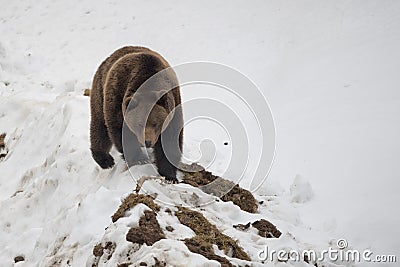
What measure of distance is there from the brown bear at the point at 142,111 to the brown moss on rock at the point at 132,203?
767mm

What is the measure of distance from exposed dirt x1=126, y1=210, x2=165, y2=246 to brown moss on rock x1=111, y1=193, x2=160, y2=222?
226 millimetres

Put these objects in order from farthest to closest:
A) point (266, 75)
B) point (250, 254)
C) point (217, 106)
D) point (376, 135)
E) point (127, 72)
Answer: point (266, 75) → point (217, 106) → point (376, 135) → point (127, 72) → point (250, 254)

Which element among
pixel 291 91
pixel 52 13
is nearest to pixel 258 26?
pixel 291 91

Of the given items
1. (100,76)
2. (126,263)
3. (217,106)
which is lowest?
(217,106)

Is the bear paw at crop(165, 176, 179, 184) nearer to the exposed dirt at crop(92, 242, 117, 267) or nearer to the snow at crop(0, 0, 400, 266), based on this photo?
the snow at crop(0, 0, 400, 266)

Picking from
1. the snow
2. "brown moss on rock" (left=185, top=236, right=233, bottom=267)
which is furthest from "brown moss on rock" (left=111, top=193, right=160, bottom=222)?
"brown moss on rock" (left=185, top=236, right=233, bottom=267)

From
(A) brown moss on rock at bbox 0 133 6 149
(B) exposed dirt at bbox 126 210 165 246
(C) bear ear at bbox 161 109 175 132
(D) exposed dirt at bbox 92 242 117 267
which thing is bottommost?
(A) brown moss on rock at bbox 0 133 6 149

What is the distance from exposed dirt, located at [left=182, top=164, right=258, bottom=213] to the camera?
586 centimetres

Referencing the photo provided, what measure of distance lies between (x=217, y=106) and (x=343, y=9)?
5.20 m

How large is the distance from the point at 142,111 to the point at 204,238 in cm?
161

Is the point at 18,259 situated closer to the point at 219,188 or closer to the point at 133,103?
the point at 133,103

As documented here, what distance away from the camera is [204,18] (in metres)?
14.8

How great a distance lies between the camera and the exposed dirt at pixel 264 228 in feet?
17.0

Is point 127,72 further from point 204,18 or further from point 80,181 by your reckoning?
point 204,18
